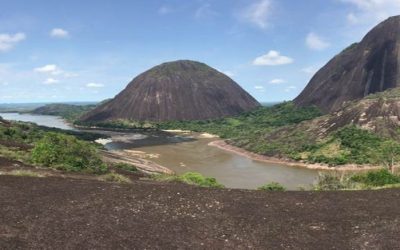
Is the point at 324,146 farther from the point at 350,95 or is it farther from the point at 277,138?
the point at 350,95

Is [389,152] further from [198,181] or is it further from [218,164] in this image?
[198,181]

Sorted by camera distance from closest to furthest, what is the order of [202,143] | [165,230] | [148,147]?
[165,230] → [148,147] → [202,143]

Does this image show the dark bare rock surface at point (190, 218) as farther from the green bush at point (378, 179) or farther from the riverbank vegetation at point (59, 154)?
the riverbank vegetation at point (59, 154)

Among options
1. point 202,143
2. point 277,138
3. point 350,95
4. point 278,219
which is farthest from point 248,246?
point 350,95

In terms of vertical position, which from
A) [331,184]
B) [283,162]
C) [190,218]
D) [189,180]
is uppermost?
[190,218]

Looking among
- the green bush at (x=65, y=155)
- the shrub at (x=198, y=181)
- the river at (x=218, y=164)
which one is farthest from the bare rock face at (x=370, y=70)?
the green bush at (x=65, y=155)

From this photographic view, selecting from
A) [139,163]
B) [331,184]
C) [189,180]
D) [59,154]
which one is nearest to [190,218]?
[189,180]
